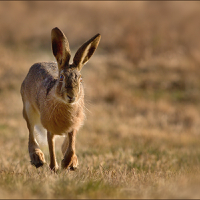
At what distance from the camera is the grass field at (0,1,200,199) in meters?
4.12

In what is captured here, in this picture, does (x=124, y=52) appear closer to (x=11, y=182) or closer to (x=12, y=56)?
(x=12, y=56)

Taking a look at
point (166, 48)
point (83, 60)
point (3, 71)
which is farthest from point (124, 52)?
point (83, 60)

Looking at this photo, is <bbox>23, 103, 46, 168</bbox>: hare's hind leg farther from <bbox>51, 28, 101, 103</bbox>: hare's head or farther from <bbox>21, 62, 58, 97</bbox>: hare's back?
<bbox>51, 28, 101, 103</bbox>: hare's head

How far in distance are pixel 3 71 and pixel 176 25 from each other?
16.9m

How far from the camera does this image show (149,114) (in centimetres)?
1592

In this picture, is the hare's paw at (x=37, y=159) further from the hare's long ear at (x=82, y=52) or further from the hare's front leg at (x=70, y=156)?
the hare's long ear at (x=82, y=52)

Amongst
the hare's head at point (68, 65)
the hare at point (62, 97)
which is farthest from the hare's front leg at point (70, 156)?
the hare's head at point (68, 65)

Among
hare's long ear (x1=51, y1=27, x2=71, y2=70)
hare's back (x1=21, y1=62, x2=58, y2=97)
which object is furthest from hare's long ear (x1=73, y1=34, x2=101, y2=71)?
hare's back (x1=21, y1=62, x2=58, y2=97)

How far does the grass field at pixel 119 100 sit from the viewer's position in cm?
412

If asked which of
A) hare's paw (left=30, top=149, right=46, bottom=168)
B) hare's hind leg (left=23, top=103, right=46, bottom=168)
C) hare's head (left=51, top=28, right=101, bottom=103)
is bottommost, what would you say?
hare's paw (left=30, top=149, right=46, bottom=168)

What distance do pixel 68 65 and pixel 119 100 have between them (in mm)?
12935

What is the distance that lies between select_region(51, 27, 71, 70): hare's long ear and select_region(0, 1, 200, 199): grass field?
1.05 meters

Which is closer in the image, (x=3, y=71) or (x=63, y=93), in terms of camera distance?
(x=63, y=93)

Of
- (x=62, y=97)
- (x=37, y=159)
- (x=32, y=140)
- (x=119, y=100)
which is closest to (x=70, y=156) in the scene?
(x=37, y=159)
